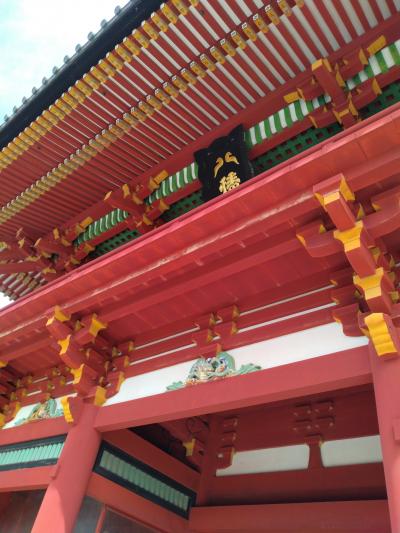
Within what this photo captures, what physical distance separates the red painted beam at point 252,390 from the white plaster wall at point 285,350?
4.4 inches

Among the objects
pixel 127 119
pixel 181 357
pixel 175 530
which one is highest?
pixel 127 119

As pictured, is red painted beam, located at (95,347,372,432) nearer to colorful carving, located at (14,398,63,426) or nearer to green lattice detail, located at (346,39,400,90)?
colorful carving, located at (14,398,63,426)

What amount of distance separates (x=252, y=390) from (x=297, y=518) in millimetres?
2075

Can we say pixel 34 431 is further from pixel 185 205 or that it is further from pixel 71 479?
pixel 185 205

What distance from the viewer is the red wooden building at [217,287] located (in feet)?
11.9

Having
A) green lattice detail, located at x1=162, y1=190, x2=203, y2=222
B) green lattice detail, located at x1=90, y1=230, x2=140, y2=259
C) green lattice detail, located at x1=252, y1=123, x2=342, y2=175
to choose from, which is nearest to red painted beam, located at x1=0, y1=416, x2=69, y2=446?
green lattice detail, located at x1=90, y1=230, x2=140, y2=259

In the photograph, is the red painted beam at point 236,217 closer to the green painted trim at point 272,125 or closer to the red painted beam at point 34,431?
the red painted beam at point 34,431

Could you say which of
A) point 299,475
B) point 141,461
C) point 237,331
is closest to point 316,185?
point 237,331

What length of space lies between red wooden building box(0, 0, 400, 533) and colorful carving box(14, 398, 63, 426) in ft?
0.10

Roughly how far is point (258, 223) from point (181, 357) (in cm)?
186

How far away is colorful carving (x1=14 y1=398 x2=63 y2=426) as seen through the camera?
582cm

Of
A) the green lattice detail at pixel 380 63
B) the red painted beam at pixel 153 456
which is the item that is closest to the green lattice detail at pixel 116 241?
the red painted beam at pixel 153 456

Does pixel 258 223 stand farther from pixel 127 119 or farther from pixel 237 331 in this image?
pixel 127 119

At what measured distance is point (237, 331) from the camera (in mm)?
4605
